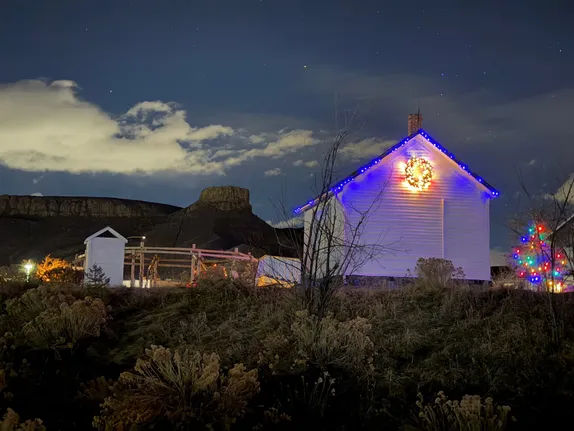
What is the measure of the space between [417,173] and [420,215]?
4.23ft

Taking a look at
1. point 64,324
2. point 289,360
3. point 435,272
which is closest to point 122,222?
point 435,272

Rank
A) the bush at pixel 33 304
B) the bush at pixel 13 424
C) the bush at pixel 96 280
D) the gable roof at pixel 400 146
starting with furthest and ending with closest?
the gable roof at pixel 400 146
the bush at pixel 96 280
the bush at pixel 33 304
the bush at pixel 13 424

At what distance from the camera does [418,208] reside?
71.8 feet

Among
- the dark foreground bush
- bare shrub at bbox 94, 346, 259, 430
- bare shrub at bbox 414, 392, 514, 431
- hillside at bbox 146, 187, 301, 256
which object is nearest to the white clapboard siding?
the dark foreground bush

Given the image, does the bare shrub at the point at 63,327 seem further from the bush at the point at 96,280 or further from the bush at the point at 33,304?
the bush at the point at 96,280

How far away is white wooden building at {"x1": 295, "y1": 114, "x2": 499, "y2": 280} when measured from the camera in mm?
21453

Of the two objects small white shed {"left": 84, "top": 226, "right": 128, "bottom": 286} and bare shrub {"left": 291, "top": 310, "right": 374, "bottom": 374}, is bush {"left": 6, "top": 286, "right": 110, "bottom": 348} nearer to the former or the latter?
bare shrub {"left": 291, "top": 310, "right": 374, "bottom": 374}

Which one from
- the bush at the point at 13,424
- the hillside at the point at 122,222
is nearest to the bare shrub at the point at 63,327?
the bush at the point at 13,424

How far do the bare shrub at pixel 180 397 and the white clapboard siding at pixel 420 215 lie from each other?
13.1m

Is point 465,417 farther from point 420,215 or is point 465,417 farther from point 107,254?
point 107,254

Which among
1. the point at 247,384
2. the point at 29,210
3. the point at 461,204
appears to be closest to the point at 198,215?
the point at 29,210

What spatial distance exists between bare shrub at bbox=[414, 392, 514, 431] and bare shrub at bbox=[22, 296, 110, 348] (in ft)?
21.1

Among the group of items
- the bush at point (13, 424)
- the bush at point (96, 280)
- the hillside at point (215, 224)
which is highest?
the hillside at point (215, 224)

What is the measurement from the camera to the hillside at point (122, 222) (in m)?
Answer: 89.5
